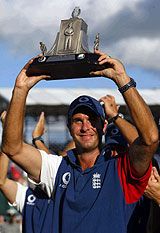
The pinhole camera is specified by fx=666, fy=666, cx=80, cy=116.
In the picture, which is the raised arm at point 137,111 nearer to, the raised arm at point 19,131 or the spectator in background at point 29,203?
the raised arm at point 19,131

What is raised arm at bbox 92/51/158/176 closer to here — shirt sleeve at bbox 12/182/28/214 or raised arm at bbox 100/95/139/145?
raised arm at bbox 100/95/139/145

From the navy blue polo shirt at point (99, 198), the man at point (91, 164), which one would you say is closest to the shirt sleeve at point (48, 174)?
the man at point (91, 164)

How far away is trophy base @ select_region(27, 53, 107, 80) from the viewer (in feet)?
11.1

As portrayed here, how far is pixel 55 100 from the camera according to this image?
92.3 ft

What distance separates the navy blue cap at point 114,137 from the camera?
415cm

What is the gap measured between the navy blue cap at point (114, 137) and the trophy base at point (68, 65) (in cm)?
68

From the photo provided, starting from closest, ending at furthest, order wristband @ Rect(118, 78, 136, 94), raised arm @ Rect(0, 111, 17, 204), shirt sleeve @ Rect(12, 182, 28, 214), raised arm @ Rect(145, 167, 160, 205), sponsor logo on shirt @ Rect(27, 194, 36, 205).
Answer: wristband @ Rect(118, 78, 136, 94)
raised arm @ Rect(145, 167, 160, 205)
sponsor logo on shirt @ Rect(27, 194, 36, 205)
shirt sleeve @ Rect(12, 182, 28, 214)
raised arm @ Rect(0, 111, 17, 204)

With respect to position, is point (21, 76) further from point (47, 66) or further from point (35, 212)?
point (35, 212)

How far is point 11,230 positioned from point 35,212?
28.7 ft

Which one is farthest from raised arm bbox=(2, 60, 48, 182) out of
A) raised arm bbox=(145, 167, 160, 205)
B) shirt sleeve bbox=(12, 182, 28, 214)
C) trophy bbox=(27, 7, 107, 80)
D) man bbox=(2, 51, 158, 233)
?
raised arm bbox=(145, 167, 160, 205)

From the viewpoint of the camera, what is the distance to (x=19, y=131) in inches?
154

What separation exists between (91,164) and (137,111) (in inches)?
22.5

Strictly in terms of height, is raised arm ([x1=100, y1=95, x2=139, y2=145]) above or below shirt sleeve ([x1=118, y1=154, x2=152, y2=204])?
above

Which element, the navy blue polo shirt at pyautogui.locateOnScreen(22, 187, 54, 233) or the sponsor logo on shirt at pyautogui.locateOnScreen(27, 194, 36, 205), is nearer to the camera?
the navy blue polo shirt at pyautogui.locateOnScreen(22, 187, 54, 233)
